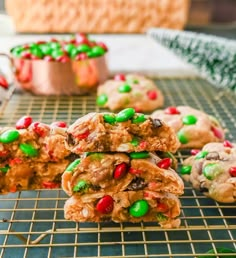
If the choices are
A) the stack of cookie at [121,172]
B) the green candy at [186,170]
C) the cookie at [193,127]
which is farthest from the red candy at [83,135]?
the cookie at [193,127]

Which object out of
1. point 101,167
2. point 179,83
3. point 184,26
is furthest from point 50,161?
point 184,26

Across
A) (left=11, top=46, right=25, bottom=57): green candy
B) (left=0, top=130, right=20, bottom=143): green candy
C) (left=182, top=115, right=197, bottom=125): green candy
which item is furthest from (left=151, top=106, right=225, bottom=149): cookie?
(left=11, top=46, right=25, bottom=57): green candy

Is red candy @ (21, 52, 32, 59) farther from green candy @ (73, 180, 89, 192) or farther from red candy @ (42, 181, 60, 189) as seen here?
green candy @ (73, 180, 89, 192)

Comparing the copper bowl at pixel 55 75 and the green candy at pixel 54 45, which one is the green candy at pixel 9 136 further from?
the green candy at pixel 54 45

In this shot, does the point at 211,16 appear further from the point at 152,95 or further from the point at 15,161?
the point at 15,161

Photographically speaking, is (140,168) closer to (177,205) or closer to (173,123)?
(177,205)
